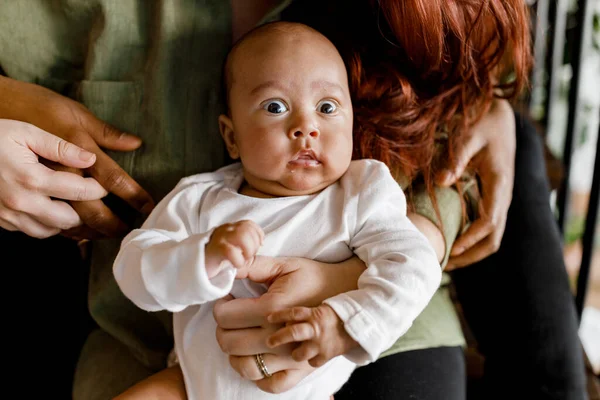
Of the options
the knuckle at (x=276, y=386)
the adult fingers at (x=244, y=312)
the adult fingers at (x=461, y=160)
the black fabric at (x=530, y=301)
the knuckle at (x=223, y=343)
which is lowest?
the black fabric at (x=530, y=301)

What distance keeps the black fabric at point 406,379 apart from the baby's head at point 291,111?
1.00 feet

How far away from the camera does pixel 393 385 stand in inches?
34.8

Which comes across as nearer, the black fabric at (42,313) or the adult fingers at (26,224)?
the adult fingers at (26,224)

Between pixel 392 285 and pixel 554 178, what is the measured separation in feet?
2.89

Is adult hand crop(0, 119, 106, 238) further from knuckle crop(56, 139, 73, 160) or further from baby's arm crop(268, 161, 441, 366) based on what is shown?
baby's arm crop(268, 161, 441, 366)

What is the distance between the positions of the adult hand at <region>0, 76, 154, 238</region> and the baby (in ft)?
0.33

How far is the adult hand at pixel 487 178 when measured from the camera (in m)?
0.98

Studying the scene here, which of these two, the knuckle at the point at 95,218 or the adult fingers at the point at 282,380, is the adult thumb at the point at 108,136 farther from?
the adult fingers at the point at 282,380

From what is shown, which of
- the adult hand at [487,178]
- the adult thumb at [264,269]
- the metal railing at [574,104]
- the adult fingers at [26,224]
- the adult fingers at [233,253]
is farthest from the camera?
the metal railing at [574,104]

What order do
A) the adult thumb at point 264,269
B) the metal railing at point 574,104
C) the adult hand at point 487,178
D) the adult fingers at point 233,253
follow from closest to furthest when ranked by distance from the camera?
the adult fingers at point 233,253
the adult thumb at point 264,269
the adult hand at point 487,178
the metal railing at point 574,104

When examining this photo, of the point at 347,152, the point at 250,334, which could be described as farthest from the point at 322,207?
the point at 250,334

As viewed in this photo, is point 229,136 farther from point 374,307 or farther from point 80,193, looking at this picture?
point 374,307

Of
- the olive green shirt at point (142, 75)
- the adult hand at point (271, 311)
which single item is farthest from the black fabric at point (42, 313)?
the adult hand at point (271, 311)

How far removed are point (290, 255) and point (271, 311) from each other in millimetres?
100
